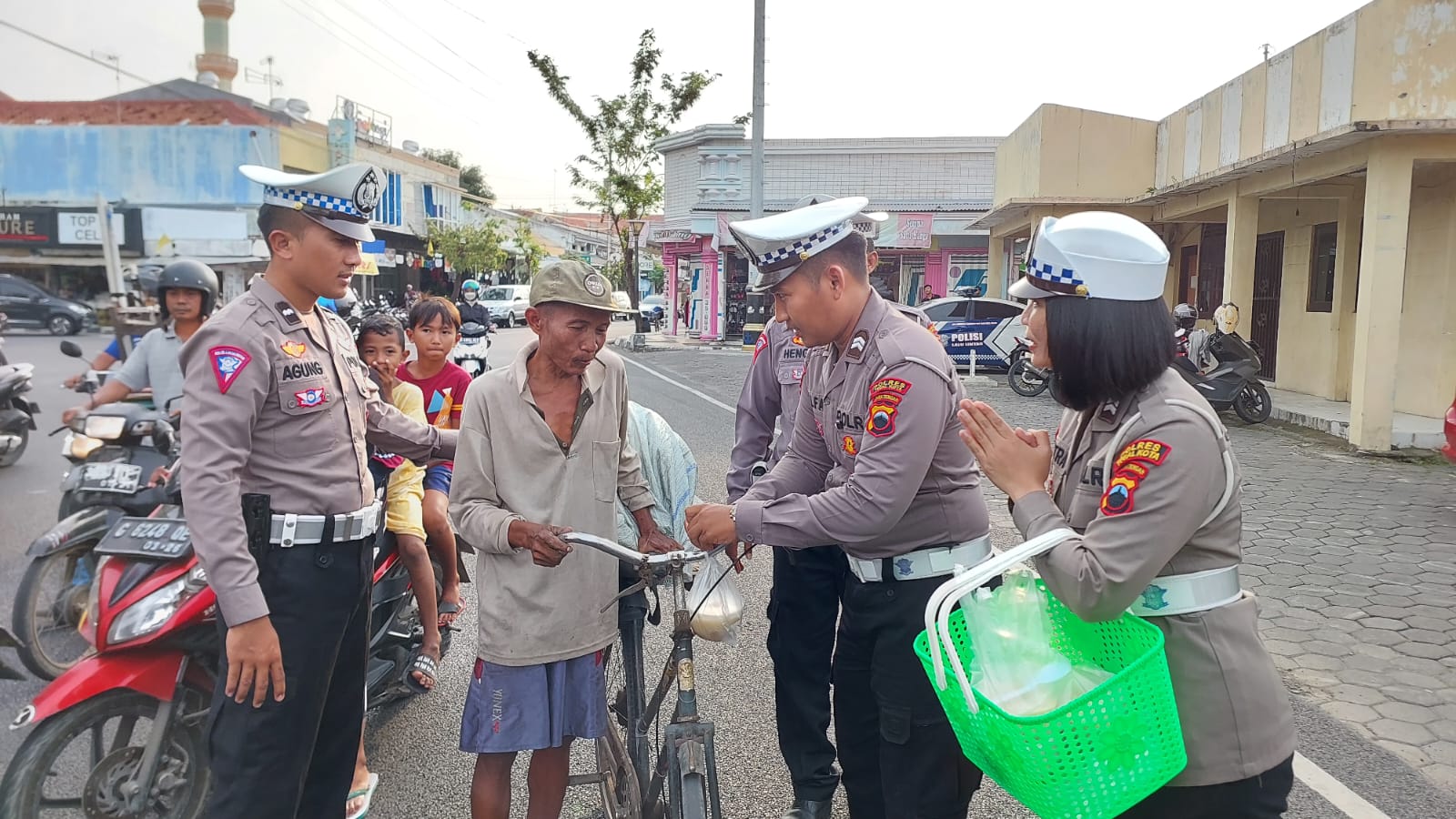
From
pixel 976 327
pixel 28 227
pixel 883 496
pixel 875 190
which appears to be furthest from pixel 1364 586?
pixel 875 190

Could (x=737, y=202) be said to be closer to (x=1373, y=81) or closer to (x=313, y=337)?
(x=1373, y=81)

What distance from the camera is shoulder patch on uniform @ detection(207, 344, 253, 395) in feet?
7.63

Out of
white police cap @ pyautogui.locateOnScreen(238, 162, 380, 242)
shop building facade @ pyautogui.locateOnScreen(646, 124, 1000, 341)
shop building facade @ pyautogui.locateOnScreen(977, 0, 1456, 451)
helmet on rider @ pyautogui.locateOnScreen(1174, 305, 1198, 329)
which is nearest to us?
white police cap @ pyautogui.locateOnScreen(238, 162, 380, 242)

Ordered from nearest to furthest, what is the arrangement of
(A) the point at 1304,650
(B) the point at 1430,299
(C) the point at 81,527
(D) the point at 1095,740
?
(D) the point at 1095,740, (C) the point at 81,527, (A) the point at 1304,650, (B) the point at 1430,299

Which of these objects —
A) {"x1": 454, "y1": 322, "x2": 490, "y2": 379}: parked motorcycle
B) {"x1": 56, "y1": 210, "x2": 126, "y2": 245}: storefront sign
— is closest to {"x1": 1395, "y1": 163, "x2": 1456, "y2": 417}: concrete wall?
{"x1": 454, "y1": 322, "x2": 490, "y2": 379}: parked motorcycle

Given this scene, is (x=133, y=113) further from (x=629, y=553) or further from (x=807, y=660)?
(x=629, y=553)

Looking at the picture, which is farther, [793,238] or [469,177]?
[469,177]

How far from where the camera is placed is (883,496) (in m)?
2.36

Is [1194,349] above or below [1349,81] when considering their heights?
below

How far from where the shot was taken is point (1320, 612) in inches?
212

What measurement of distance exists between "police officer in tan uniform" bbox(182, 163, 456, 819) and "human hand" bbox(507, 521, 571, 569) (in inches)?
19.6

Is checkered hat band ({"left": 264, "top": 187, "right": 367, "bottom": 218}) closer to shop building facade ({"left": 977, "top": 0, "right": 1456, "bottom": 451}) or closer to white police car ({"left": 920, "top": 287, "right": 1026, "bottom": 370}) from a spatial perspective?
shop building facade ({"left": 977, "top": 0, "right": 1456, "bottom": 451})

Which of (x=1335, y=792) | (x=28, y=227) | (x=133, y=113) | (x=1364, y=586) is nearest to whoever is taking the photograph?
(x=1335, y=792)

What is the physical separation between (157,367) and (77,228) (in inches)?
225
